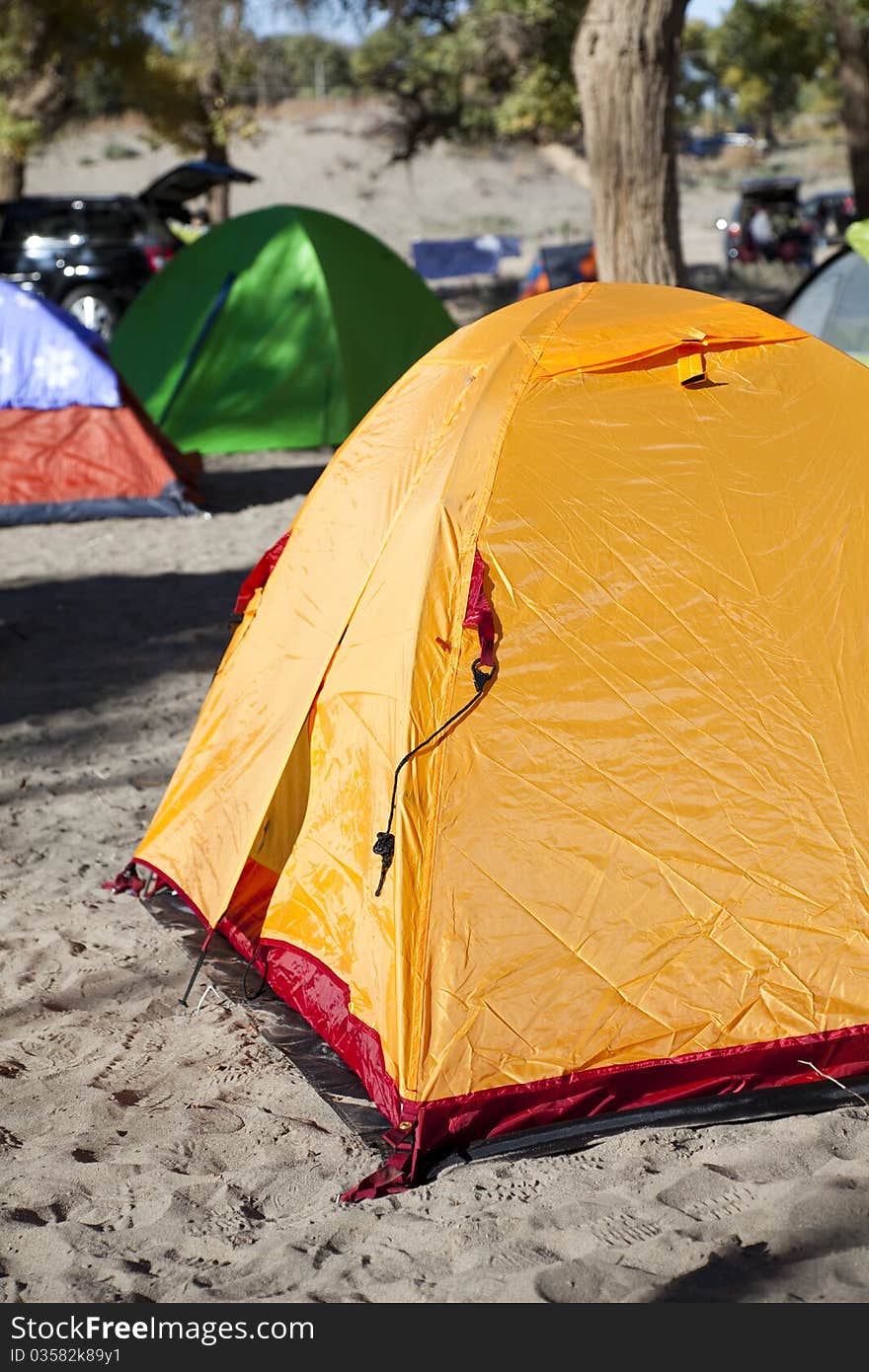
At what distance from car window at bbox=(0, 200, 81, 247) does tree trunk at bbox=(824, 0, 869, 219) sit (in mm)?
9013

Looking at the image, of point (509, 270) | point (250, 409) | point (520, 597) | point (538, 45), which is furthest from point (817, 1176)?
point (509, 270)

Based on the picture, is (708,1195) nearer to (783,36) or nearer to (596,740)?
(596,740)

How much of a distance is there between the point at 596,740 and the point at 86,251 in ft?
46.9

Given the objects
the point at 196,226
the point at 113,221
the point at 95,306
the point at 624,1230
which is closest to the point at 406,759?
the point at 624,1230

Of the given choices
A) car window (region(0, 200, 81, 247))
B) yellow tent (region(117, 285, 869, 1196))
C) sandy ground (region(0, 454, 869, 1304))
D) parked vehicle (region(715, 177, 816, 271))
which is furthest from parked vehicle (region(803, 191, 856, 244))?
sandy ground (region(0, 454, 869, 1304))

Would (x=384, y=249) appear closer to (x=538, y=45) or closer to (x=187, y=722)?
(x=187, y=722)

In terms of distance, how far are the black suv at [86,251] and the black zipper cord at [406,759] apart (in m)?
13.8

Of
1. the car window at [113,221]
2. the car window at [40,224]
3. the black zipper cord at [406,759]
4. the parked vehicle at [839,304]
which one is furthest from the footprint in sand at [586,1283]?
the car window at [40,224]

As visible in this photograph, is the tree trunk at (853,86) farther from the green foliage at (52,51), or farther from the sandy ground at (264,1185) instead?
the sandy ground at (264,1185)

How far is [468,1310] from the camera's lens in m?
2.73

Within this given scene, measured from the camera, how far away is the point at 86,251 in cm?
1606

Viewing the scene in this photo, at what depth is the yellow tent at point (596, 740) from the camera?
3.24 metres

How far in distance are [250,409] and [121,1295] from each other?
9765 millimetres

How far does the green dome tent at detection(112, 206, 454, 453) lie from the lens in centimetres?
1168
